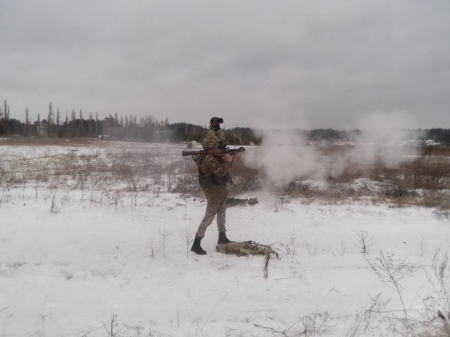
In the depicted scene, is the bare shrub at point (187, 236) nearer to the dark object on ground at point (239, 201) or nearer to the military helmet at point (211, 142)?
the military helmet at point (211, 142)

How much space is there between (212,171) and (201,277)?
6.30ft

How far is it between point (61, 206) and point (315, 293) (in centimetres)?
707

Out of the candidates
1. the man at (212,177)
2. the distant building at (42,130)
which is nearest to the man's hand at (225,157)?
the man at (212,177)

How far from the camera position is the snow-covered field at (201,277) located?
10.5 ft

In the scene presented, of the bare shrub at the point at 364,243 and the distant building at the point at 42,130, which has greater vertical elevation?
the distant building at the point at 42,130

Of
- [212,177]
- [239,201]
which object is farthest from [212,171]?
[239,201]

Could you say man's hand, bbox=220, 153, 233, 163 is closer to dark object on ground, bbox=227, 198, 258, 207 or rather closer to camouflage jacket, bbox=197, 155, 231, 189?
camouflage jacket, bbox=197, 155, 231, 189

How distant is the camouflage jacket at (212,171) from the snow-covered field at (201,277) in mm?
1315

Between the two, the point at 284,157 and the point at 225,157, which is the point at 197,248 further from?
the point at 284,157

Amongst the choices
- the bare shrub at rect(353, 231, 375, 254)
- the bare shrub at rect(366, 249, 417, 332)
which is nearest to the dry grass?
the bare shrub at rect(353, 231, 375, 254)

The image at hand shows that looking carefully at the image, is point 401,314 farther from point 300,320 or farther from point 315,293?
point 300,320

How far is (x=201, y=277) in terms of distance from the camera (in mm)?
4312

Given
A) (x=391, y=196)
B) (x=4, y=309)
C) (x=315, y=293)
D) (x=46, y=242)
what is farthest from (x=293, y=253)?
(x=391, y=196)

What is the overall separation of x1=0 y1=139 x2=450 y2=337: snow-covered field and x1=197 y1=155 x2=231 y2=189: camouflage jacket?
131 centimetres
